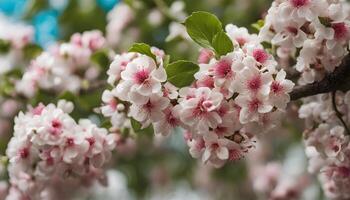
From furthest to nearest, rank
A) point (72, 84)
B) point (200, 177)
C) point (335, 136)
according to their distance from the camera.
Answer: point (200, 177)
point (72, 84)
point (335, 136)

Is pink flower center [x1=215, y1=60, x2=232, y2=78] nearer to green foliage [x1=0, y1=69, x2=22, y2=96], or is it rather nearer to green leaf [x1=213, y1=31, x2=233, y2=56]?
green leaf [x1=213, y1=31, x2=233, y2=56]

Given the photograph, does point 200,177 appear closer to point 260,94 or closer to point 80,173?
point 80,173

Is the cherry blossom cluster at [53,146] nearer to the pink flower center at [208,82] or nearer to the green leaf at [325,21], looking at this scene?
the pink flower center at [208,82]

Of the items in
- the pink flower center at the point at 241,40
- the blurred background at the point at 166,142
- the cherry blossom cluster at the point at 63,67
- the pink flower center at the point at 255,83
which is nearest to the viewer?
the pink flower center at the point at 255,83

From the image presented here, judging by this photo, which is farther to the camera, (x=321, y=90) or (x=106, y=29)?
(x=106, y=29)

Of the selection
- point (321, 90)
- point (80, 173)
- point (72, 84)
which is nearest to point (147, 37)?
point (72, 84)

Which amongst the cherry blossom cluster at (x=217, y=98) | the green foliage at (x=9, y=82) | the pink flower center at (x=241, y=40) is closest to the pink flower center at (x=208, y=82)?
the cherry blossom cluster at (x=217, y=98)

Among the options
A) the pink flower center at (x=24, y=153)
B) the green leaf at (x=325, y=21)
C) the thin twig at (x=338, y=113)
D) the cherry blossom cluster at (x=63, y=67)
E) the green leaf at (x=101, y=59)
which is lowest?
the thin twig at (x=338, y=113)
